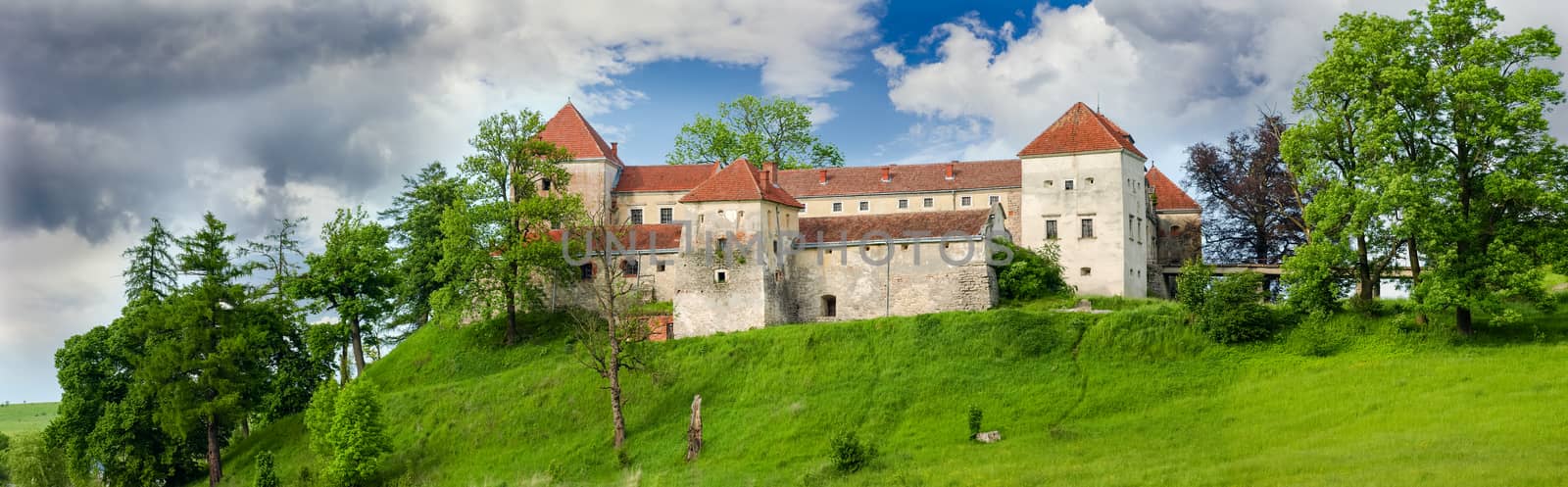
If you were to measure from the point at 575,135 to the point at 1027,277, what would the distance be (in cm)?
2241

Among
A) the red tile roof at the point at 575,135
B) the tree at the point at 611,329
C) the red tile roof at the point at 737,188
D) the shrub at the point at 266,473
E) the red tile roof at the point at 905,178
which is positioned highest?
the red tile roof at the point at 575,135

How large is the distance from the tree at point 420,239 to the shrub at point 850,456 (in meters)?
24.7

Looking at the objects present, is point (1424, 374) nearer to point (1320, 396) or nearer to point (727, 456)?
point (1320, 396)

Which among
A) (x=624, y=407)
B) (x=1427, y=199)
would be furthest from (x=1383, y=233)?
(x=624, y=407)

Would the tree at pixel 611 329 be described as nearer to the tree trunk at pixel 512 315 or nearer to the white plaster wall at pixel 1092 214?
the tree trunk at pixel 512 315

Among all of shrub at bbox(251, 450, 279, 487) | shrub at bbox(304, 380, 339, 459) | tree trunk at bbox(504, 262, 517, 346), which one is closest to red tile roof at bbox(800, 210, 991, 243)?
tree trunk at bbox(504, 262, 517, 346)

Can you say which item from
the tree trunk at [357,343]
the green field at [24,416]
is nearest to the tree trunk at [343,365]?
the tree trunk at [357,343]

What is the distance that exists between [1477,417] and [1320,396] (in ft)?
13.6

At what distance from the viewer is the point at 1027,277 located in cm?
4584

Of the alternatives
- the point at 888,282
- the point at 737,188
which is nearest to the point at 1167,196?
the point at 888,282

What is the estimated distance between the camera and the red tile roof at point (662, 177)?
188 feet

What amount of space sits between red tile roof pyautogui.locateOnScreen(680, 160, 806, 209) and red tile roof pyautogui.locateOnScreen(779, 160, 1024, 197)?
39.7 feet

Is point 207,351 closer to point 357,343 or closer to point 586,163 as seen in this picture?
point 357,343

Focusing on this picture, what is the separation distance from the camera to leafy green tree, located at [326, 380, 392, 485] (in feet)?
123
